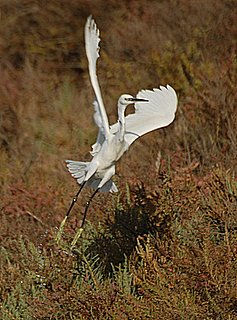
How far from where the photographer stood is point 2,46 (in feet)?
38.0

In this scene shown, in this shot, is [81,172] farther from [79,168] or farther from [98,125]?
[98,125]

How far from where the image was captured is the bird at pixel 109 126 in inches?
188

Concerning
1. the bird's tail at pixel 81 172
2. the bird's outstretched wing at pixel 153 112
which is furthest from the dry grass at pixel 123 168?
the bird's outstretched wing at pixel 153 112

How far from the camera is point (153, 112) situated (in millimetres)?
5402

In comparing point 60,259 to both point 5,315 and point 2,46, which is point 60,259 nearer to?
point 5,315

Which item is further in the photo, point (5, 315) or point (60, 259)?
point (60, 259)

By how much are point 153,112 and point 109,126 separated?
1.39 ft

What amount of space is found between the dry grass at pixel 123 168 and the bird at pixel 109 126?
431mm

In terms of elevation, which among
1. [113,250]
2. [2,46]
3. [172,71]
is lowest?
[113,250]

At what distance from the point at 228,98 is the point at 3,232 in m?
2.33

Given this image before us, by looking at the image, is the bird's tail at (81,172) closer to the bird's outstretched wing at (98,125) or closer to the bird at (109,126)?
the bird at (109,126)

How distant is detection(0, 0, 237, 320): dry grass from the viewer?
4.62 metres

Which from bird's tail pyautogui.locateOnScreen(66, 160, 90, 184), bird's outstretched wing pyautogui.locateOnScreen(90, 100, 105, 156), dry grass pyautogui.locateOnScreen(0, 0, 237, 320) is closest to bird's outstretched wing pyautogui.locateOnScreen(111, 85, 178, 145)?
bird's outstretched wing pyautogui.locateOnScreen(90, 100, 105, 156)

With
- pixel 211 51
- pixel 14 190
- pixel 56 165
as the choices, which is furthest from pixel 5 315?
pixel 211 51
